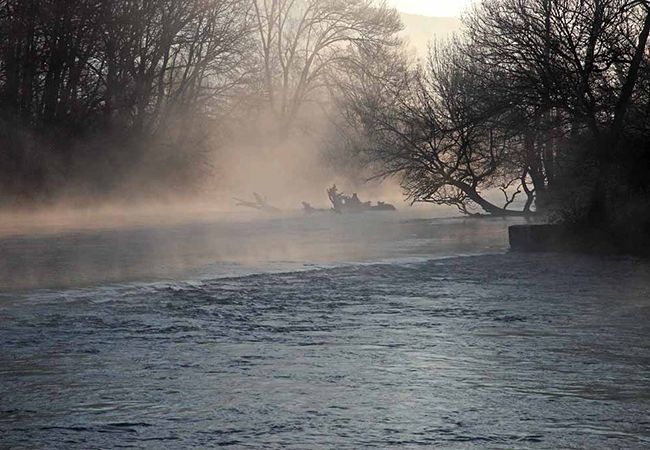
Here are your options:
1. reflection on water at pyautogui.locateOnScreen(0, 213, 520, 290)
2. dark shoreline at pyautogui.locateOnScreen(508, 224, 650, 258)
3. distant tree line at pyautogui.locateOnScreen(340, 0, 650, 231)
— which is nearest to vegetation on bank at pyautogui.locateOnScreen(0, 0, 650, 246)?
distant tree line at pyautogui.locateOnScreen(340, 0, 650, 231)

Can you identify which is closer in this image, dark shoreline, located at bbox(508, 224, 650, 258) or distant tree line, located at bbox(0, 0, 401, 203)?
dark shoreline, located at bbox(508, 224, 650, 258)

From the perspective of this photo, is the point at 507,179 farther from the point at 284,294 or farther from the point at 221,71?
the point at 284,294

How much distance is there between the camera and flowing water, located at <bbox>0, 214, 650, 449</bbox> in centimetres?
760

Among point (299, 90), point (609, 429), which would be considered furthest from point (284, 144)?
point (609, 429)

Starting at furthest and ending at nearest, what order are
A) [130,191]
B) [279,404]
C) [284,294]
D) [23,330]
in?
[130,191], [284,294], [23,330], [279,404]

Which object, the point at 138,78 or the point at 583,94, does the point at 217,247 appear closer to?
the point at 583,94

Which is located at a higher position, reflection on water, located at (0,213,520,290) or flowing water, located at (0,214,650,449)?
reflection on water, located at (0,213,520,290)

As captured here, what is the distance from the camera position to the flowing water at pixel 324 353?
7.60 meters

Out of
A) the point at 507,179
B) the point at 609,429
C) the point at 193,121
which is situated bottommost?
the point at 609,429

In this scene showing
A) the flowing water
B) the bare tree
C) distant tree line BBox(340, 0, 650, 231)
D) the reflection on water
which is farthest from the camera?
the bare tree

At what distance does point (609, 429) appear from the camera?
752 cm

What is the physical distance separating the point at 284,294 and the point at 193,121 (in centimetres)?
3841

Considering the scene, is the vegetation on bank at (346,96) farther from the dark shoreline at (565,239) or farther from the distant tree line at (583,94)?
the dark shoreline at (565,239)

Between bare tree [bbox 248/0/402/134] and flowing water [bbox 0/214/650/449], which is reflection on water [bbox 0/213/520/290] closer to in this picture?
flowing water [bbox 0/214/650/449]
